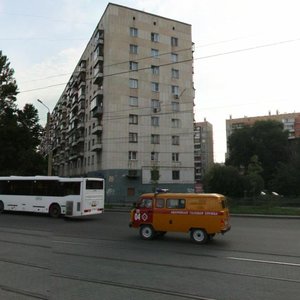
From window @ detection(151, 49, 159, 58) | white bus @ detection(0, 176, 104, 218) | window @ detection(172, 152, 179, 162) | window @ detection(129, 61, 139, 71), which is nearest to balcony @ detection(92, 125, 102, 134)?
window @ detection(129, 61, 139, 71)

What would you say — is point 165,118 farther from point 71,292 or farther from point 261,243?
point 71,292

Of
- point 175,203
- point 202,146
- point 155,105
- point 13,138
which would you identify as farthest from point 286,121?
point 175,203

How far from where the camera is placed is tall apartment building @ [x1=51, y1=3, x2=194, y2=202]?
5600 centimetres

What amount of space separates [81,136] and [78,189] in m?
44.1

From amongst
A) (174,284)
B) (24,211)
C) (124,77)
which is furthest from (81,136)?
(174,284)

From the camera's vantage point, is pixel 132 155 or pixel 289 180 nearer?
pixel 289 180

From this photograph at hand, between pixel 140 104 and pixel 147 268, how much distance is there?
49175mm

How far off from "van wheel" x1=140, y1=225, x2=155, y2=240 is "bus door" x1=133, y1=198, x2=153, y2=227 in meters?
0.20

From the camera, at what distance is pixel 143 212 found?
16.0 metres

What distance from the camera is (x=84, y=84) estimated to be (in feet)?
235

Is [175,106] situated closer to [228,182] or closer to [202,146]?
[228,182]

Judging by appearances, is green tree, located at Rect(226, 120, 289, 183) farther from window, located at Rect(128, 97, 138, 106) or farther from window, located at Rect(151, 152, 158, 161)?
window, located at Rect(128, 97, 138, 106)

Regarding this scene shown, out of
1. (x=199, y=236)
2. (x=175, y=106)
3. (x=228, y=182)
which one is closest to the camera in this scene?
(x=199, y=236)

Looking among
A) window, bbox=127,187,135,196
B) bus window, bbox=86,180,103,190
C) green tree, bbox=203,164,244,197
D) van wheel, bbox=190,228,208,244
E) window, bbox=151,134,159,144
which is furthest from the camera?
window, bbox=151,134,159,144
